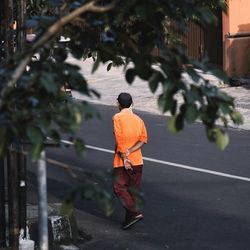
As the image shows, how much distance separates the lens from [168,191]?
1159 centimetres

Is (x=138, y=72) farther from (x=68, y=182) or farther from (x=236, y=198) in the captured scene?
(x=68, y=182)

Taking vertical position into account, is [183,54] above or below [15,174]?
above

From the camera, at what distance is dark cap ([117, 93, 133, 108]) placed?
987 centimetres

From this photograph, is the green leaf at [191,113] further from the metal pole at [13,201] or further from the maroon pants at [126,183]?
the maroon pants at [126,183]

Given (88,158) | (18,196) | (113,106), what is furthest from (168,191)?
(113,106)

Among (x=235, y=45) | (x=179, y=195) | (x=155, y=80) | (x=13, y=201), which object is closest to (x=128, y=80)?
(x=155, y=80)

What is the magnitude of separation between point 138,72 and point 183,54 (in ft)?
0.76

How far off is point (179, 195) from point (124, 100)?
205 centimetres

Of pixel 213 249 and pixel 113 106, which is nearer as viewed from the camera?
pixel 213 249

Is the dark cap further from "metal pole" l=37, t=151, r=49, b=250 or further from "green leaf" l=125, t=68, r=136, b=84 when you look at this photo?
"green leaf" l=125, t=68, r=136, b=84

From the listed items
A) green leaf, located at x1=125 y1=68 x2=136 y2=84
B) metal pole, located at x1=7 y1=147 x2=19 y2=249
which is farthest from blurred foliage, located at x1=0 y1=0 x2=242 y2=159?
metal pole, located at x1=7 y1=147 x2=19 y2=249

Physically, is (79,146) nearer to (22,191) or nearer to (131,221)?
(22,191)

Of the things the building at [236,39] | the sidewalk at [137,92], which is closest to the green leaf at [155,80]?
A: the sidewalk at [137,92]

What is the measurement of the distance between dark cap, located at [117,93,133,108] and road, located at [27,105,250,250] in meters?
0.33
